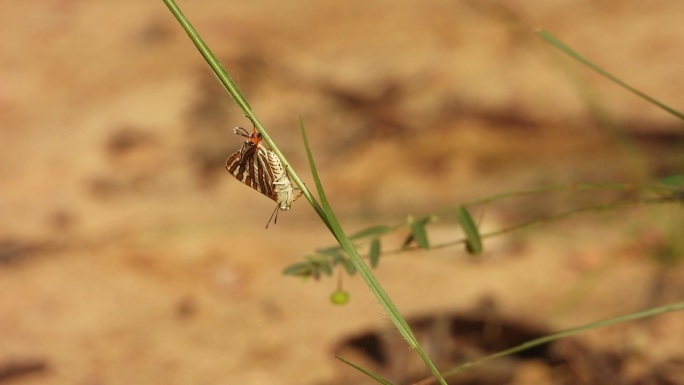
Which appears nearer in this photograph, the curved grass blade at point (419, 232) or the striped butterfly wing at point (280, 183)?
the striped butterfly wing at point (280, 183)

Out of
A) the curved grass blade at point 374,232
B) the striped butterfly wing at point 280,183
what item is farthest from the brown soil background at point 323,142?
the striped butterfly wing at point 280,183

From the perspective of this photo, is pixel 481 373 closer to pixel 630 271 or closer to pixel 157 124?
pixel 630 271

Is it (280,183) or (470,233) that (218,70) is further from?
(470,233)

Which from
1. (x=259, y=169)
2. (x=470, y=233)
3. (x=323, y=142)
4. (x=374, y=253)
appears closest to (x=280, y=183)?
(x=259, y=169)

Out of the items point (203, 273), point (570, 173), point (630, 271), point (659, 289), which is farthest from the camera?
point (570, 173)

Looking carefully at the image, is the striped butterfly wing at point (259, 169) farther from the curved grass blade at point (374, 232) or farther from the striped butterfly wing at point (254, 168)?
the curved grass blade at point (374, 232)

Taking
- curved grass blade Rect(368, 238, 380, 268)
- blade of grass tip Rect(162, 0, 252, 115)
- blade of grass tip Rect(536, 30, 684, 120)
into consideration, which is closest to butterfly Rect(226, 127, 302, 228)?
blade of grass tip Rect(162, 0, 252, 115)

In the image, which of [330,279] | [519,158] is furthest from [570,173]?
[330,279]
